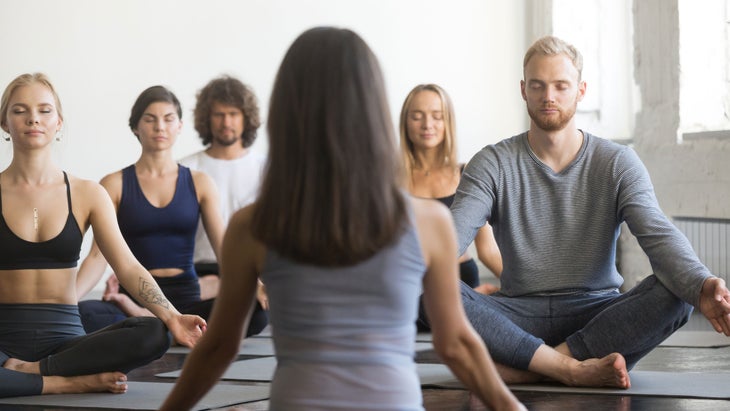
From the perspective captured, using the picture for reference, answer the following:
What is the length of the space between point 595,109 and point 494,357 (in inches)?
185

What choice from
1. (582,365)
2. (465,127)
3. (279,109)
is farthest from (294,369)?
(465,127)

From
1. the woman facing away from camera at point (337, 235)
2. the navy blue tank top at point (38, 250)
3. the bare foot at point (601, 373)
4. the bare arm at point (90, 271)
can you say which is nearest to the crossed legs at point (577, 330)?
the bare foot at point (601, 373)

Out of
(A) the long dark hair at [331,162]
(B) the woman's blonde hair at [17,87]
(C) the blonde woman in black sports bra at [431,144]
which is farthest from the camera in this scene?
(C) the blonde woman in black sports bra at [431,144]

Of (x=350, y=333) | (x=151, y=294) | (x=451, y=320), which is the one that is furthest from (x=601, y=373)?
(x=350, y=333)

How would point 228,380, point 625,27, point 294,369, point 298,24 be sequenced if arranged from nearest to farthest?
point 294,369 < point 228,380 < point 625,27 < point 298,24

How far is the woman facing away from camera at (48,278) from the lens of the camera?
127 inches

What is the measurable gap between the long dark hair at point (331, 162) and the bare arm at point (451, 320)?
61 mm

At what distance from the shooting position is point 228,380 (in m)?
3.52

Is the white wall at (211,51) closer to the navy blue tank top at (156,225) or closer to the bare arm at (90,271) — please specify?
the navy blue tank top at (156,225)

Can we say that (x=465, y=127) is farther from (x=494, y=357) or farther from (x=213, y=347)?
(x=213, y=347)

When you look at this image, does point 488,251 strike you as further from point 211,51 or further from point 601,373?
point 211,51

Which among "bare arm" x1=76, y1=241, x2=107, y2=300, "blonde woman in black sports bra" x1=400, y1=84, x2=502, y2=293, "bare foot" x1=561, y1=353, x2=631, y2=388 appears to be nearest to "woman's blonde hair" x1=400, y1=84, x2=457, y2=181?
"blonde woman in black sports bra" x1=400, y1=84, x2=502, y2=293

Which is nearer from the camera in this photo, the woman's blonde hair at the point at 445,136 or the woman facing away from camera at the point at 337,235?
the woman facing away from camera at the point at 337,235

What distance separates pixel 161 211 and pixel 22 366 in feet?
4.54
